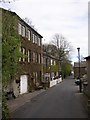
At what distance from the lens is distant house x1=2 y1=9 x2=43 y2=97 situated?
3703cm

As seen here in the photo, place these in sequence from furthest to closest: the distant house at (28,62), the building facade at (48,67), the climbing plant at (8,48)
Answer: the building facade at (48,67), the distant house at (28,62), the climbing plant at (8,48)

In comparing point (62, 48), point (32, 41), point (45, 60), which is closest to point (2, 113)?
point (32, 41)

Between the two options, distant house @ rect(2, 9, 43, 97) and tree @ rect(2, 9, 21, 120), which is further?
distant house @ rect(2, 9, 43, 97)

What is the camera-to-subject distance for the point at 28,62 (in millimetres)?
43188

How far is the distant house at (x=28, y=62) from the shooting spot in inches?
1458

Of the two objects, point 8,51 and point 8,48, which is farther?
point 8,51

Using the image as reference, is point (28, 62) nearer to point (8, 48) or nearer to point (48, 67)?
point (8, 48)

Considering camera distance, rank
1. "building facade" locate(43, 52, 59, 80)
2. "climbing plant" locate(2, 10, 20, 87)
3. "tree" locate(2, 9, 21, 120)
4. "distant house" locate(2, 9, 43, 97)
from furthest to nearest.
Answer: "building facade" locate(43, 52, 59, 80), "distant house" locate(2, 9, 43, 97), "climbing plant" locate(2, 10, 20, 87), "tree" locate(2, 9, 21, 120)

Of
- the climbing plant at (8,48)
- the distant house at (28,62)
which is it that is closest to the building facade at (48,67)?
the distant house at (28,62)

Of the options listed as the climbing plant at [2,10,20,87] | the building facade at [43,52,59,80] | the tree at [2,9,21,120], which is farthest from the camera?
the building facade at [43,52,59,80]

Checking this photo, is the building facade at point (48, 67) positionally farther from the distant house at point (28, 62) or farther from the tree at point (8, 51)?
the tree at point (8, 51)

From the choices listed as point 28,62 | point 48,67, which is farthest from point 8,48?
point 48,67

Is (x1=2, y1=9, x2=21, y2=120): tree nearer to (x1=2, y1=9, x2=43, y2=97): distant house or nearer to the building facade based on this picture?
(x1=2, y1=9, x2=43, y2=97): distant house

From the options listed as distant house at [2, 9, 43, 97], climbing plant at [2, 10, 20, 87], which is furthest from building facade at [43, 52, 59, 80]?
climbing plant at [2, 10, 20, 87]
